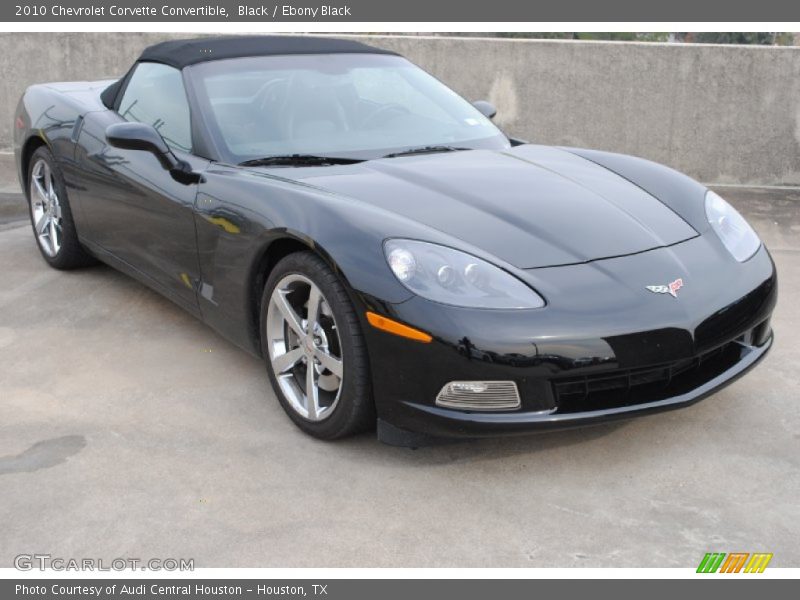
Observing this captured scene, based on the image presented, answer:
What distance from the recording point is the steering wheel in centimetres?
448

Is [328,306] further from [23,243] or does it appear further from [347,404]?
[23,243]

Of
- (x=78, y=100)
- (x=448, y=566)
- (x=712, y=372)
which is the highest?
(x=78, y=100)

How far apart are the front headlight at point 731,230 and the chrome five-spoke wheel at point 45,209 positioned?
3.53m

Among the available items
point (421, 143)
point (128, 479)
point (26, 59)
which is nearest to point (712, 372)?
point (421, 143)

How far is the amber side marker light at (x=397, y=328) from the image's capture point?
313 centimetres

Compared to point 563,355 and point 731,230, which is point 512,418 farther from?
point 731,230

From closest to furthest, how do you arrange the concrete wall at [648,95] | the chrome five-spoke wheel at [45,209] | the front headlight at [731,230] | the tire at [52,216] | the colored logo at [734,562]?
the colored logo at [734,562] → the front headlight at [731,230] → the tire at [52,216] → the chrome five-spoke wheel at [45,209] → the concrete wall at [648,95]

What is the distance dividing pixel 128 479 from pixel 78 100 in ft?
9.48

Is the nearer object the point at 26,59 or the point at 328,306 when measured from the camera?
the point at 328,306

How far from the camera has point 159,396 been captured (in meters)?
4.05

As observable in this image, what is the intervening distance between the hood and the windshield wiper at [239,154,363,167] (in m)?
0.09

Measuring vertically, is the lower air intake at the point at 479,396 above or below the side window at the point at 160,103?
below

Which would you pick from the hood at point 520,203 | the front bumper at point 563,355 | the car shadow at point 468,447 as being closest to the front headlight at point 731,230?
the hood at point 520,203

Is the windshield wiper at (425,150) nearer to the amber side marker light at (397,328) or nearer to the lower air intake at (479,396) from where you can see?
the amber side marker light at (397,328)
